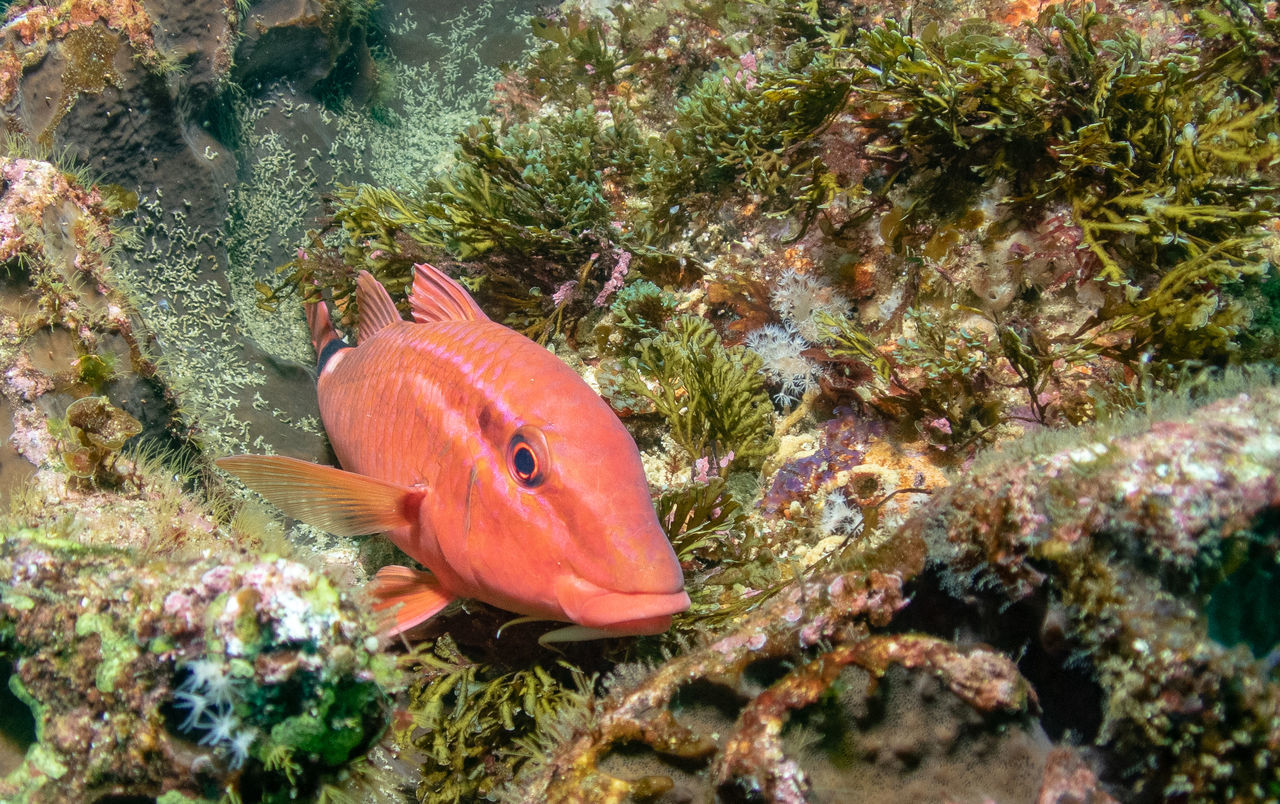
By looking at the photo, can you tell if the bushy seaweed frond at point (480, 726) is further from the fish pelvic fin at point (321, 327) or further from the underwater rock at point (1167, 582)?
the fish pelvic fin at point (321, 327)

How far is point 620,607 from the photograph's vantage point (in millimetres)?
1963

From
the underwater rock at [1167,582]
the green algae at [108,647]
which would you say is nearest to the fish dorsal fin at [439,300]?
the green algae at [108,647]

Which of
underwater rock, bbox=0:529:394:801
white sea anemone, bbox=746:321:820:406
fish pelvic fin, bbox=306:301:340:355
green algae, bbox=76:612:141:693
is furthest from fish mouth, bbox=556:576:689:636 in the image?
fish pelvic fin, bbox=306:301:340:355

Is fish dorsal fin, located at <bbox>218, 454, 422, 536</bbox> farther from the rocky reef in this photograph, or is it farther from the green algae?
the green algae

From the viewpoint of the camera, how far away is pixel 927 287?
337 cm

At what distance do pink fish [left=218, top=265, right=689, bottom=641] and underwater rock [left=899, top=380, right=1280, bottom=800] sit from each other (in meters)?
1.13

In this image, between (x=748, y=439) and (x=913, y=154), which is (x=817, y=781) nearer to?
(x=748, y=439)

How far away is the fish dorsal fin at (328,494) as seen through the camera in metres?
2.29

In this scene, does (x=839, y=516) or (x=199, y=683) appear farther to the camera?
(x=839, y=516)

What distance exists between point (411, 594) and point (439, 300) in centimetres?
161

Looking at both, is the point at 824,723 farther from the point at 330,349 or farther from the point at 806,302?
the point at 330,349

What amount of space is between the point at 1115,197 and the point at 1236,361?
1004mm

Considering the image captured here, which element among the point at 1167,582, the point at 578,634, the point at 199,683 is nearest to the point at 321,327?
the point at 578,634

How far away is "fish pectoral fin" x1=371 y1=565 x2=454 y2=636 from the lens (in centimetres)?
263
